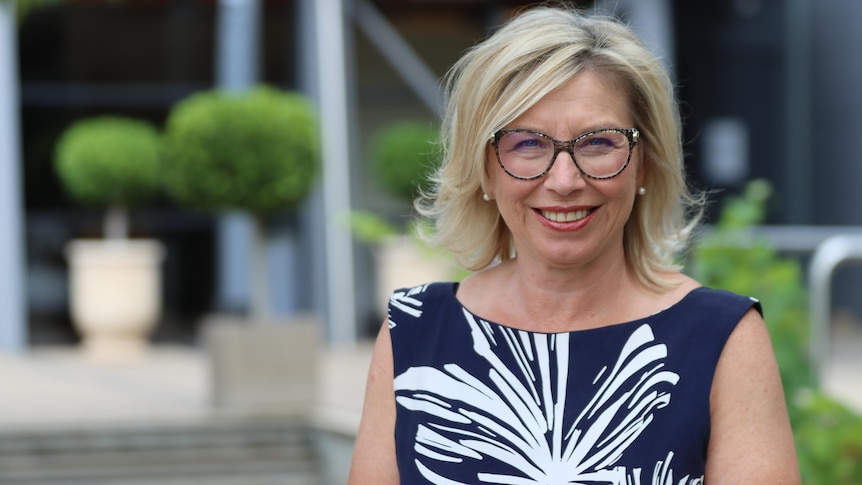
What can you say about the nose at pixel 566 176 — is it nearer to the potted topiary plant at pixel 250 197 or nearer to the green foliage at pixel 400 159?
the potted topiary plant at pixel 250 197

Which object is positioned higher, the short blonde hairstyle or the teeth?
the short blonde hairstyle

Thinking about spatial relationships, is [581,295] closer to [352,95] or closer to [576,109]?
[576,109]

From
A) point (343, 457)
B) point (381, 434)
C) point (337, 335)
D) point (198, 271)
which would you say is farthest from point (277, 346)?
point (381, 434)

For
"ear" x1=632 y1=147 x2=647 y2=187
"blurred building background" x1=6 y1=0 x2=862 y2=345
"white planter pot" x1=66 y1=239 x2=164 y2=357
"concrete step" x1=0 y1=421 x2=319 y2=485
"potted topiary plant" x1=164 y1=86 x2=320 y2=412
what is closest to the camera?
"ear" x1=632 y1=147 x2=647 y2=187

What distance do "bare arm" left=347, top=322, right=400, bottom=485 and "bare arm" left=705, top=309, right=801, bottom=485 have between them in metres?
0.45

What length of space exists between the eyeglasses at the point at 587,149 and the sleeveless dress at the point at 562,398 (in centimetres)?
22

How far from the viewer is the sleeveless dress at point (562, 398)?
176 centimetres

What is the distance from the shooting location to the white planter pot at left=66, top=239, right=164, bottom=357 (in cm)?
996

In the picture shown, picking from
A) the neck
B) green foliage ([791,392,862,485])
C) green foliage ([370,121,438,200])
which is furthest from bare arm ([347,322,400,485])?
green foliage ([370,121,438,200])

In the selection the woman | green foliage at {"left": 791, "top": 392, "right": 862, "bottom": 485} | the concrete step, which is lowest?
the concrete step

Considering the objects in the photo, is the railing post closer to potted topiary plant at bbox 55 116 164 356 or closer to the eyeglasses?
the eyeglasses

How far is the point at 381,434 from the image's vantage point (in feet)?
6.38

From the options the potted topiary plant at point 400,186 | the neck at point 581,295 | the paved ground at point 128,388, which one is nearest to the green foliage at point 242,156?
the paved ground at point 128,388

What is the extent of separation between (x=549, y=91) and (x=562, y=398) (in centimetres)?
41
